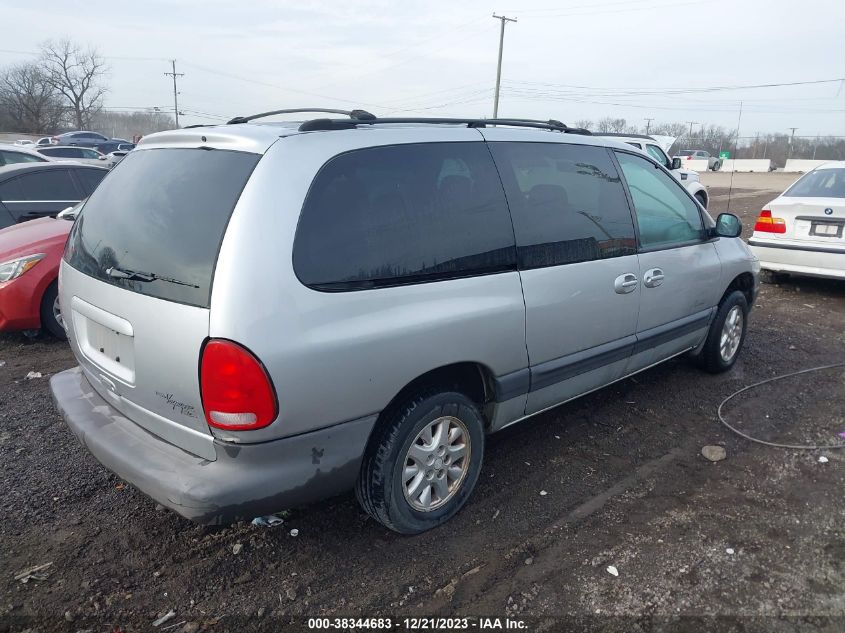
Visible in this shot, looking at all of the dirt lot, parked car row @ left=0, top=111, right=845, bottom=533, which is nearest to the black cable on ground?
the dirt lot

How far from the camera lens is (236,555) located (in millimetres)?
2807

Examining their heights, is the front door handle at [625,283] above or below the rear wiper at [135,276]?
below

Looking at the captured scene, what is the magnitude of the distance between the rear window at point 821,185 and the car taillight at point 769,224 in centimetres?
41

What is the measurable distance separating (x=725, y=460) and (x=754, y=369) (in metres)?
1.84

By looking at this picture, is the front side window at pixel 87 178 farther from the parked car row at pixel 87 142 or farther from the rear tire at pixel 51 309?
the parked car row at pixel 87 142

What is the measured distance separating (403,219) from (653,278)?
1.94 meters

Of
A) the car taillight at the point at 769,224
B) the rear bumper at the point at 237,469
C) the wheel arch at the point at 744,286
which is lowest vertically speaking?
the rear bumper at the point at 237,469

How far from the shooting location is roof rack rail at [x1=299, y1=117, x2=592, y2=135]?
263 centimetres

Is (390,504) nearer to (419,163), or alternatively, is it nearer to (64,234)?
(419,163)

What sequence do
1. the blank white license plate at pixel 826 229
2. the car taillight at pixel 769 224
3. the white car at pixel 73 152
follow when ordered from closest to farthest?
the blank white license plate at pixel 826 229, the car taillight at pixel 769 224, the white car at pixel 73 152

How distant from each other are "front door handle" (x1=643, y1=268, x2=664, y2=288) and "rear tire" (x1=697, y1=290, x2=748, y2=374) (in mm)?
1155

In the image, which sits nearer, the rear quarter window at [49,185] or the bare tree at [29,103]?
the rear quarter window at [49,185]

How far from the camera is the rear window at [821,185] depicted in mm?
7430

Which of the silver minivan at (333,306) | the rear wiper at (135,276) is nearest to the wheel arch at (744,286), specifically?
the silver minivan at (333,306)
